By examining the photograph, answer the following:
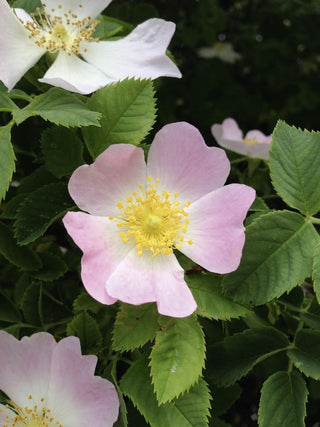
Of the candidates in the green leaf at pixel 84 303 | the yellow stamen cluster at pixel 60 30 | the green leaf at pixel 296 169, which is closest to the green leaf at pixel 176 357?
the green leaf at pixel 84 303

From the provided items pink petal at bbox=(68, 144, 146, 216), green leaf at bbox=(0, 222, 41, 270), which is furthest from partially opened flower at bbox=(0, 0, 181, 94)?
green leaf at bbox=(0, 222, 41, 270)

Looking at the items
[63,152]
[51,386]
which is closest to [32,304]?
[51,386]

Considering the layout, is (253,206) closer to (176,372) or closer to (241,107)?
(176,372)

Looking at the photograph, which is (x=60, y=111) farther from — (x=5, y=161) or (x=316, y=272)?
(x=316, y=272)

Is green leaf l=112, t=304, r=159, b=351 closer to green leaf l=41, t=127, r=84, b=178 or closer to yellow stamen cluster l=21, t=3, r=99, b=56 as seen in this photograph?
green leaf l=41, t=127, r=84, b=178

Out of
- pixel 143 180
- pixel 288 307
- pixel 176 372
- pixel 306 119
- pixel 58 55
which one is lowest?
pixel 306 119

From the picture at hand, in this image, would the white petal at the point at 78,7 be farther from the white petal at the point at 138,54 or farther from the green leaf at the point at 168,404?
the green leaf at the point at 168,404

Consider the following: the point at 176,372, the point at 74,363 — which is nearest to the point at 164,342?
the point at 176,372

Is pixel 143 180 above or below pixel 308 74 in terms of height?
above
